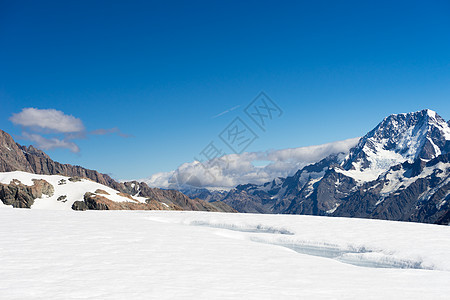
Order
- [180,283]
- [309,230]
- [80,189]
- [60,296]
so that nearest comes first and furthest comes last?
[60,296] → [180,283] → [309,230] → [80,189]

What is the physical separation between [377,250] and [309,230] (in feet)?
34.6

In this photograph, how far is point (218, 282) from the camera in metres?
15.4

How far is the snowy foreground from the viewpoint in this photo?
1380cm

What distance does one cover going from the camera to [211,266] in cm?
1884

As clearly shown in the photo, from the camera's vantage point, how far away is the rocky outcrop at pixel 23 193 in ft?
514

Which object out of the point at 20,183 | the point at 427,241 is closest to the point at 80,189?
the point at 20,183

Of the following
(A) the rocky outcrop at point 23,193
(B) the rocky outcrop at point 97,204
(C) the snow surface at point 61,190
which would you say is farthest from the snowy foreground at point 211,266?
(A) the rocky outcrop at point 23,193

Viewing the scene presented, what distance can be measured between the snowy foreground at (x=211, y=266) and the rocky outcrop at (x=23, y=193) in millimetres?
148683

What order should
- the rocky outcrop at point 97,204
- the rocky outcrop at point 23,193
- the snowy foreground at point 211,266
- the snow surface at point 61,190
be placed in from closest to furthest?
the snowy foreground at point 211,266, the rocky outcrop at point 97,204, the rocky outcrop at point 23,193, the snow surface at point 61,190

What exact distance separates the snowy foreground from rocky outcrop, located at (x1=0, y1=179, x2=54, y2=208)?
14868 cm

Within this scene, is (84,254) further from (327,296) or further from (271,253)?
(327,296)

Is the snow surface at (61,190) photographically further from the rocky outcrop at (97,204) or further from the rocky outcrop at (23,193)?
the rocky outcrop at (97,204)

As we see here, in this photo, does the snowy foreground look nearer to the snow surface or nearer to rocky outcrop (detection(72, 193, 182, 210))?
rocky outcrop (detection(72, 193, 182, 210))

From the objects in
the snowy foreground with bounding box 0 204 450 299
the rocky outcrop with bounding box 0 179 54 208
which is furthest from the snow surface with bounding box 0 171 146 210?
the snowy foreground with bounding box 0 204 450 299
